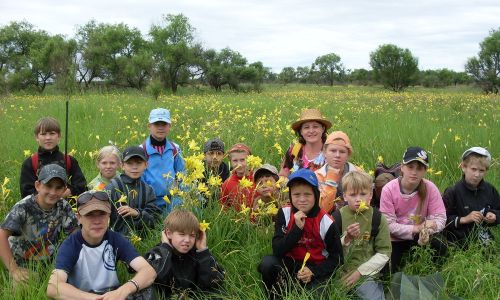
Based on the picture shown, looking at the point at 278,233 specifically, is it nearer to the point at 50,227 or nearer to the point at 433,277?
the point at 433,277

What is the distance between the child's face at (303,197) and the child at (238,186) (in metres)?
0.37

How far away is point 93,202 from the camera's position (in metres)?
2.72

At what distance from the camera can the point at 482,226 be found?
3623 mm

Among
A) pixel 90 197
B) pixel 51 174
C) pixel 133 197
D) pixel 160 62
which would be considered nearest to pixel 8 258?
pixel 51 174

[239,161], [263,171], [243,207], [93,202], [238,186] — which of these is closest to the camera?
[93,202]

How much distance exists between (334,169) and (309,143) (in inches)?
26.0

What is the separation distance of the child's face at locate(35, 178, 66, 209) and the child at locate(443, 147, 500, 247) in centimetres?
303

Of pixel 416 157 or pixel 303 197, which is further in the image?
pixel 416 157

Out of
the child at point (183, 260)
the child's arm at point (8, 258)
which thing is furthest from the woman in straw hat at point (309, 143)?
the child's arm at point (8, 258)

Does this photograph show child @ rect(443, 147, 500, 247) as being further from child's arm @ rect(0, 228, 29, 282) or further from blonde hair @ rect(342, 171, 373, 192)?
child's arm @ rect(0, 228, 29, 282)

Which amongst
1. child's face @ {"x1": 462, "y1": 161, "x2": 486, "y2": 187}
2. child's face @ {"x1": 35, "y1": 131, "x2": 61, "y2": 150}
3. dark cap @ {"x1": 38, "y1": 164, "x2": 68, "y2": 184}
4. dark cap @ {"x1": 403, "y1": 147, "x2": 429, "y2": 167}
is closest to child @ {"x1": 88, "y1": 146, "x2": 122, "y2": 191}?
child's face @ {"x1": 35, "y1": 131, "x2": 61, "y2": 150}

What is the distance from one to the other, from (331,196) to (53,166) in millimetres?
2130

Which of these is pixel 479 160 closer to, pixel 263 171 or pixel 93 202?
pixel 263 171

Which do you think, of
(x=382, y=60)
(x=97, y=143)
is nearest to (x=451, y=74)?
(x=382, y=60)
